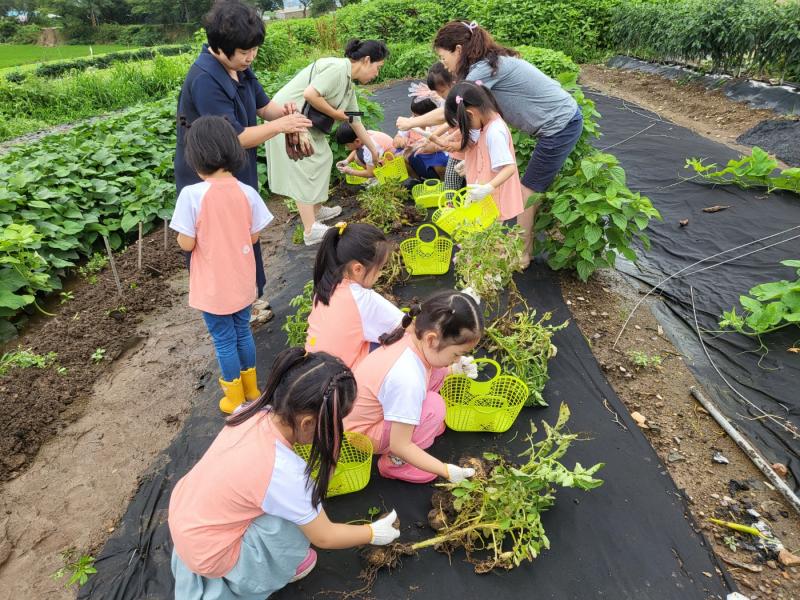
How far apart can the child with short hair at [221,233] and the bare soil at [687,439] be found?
198cm

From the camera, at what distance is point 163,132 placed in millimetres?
5660

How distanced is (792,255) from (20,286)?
5.69m

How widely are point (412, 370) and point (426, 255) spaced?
5.75 ft

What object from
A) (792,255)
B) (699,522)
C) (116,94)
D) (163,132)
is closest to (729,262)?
(792,255)

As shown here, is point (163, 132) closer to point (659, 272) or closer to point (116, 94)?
point (659, 272)

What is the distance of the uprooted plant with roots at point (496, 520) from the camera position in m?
1.77

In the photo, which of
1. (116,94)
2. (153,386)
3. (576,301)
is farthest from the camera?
(116,94)

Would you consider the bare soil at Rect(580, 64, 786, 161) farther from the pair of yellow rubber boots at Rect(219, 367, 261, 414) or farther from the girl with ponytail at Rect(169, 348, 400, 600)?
the girl with ponytail at Rect(169, 348, 400, 600)

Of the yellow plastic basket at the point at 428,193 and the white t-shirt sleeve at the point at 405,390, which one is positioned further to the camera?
the yellow plastic basket at the point at 428,193

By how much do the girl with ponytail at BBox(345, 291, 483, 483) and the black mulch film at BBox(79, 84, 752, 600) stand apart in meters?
0.33

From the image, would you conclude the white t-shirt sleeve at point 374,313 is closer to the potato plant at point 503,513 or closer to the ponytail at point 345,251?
the ponytail at point 345,251

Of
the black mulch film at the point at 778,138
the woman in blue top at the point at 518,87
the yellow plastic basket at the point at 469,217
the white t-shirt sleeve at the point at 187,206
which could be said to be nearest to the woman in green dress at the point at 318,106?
the woman in blue top at the point at 518,87

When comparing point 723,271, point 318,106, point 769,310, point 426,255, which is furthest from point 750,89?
point 318,106

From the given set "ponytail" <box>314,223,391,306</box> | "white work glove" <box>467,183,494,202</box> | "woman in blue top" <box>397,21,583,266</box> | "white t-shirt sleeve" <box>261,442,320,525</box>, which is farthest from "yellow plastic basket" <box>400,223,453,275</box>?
"white t-shirt sleeve" <box>261,442,320,525</box>
